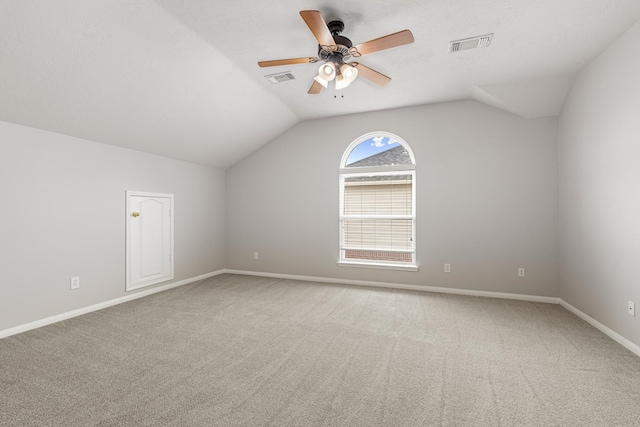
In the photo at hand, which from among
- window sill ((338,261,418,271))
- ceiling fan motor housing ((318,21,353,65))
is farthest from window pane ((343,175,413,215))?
ceiling fan motor housing ((318,21,353,65))

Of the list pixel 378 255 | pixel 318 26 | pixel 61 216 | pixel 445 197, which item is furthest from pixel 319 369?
pixel 61 216

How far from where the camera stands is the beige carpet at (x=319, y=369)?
1701 mm

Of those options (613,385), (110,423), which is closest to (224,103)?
(110,423)

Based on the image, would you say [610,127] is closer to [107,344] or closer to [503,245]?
[503,245]

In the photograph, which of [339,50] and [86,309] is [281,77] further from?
[86,309]

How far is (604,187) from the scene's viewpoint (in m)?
2.83

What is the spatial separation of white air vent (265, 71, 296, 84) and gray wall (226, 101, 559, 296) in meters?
1.52

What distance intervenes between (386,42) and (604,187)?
2.63 meters

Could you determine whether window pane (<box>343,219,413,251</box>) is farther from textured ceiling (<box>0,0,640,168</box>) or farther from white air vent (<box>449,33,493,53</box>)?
white air vent (<box>449,33,493,53</box>)

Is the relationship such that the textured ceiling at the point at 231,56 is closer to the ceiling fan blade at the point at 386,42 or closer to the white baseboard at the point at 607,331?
the ceiling fan blade at the point at 386,42

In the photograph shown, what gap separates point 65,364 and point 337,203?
149 inches

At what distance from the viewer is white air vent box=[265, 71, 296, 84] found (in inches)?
134

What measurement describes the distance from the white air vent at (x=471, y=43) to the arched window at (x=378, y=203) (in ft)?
5.92

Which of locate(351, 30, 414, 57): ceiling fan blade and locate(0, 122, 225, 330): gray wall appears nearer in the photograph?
locate(351, 30, 414, 57): ceiling fan blade
